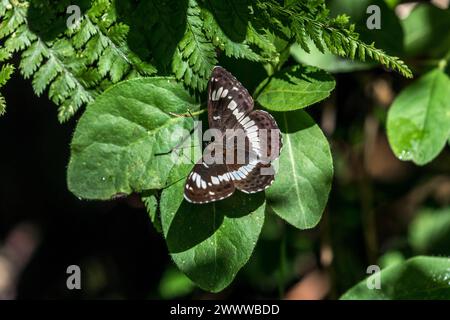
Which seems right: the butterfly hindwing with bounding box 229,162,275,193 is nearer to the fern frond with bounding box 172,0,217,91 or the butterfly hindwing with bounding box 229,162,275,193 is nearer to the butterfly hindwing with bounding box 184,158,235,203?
the butterfly hindwing with bounding box 184,158,235,203

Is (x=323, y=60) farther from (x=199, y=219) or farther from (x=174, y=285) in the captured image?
(x=174, y=285)

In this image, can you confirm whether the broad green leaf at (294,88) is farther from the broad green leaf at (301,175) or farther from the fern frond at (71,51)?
the fern frond at (71,51)

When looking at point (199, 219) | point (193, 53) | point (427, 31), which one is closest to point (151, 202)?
point (199, 219)

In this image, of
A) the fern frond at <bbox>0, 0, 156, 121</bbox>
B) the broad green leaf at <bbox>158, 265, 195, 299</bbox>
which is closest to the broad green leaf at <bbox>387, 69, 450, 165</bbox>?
the fern frond at <bbox>0, 0, 156, 121</bbox>

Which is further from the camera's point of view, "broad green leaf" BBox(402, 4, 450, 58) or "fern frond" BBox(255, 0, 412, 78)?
"broad green leaf" BBox(402, 4, 450, 58)
